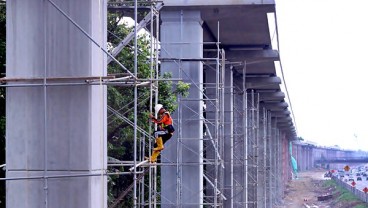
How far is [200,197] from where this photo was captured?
73.9ft

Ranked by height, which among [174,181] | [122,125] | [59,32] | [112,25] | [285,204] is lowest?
[285,204]

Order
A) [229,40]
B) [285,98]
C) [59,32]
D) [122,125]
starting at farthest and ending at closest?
[285,98] < [229,40] < [122,125] < [59,32]

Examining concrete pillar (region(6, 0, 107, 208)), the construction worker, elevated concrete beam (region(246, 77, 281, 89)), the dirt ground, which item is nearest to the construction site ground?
the dirt ground

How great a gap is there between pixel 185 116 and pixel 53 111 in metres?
10.8

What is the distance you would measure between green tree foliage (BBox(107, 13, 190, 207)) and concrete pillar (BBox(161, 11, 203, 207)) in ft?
2.62

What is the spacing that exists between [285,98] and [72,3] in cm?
3437

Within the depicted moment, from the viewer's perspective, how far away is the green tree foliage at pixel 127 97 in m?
19.7

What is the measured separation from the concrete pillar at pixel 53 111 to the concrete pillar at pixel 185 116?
10038mm

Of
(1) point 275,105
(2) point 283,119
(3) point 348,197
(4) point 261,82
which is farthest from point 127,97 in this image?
(3) point 348,197

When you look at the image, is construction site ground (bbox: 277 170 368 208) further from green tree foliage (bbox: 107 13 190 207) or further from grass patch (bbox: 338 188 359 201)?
green tree foliage (bbox: 107 13 190 207)

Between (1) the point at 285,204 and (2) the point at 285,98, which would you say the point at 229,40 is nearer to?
(2) the point at 285,98

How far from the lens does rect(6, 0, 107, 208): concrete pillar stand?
11.9 m

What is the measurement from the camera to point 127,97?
70.7ft

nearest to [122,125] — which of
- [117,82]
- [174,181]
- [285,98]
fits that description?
[174,181]
